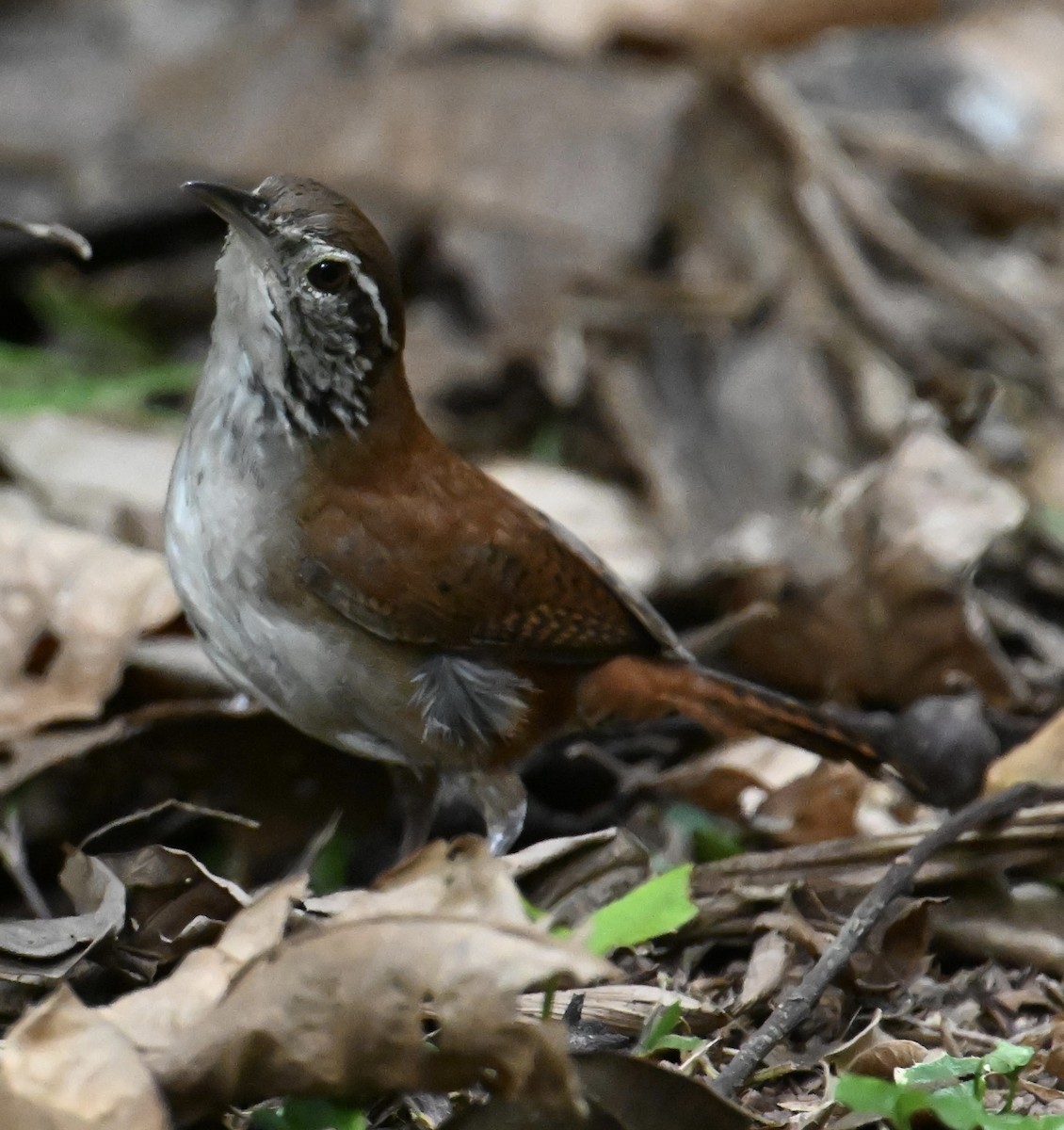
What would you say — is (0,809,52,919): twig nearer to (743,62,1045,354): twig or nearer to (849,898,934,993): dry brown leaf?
(849,898,934,993): dry brown leaf

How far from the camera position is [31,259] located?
7113mm

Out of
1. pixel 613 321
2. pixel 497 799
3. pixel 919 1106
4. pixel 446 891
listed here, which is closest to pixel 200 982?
pixel 446 891

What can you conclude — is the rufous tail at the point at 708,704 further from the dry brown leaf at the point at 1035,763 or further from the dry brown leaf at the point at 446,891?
the dry brown leaf at the point at 446,891

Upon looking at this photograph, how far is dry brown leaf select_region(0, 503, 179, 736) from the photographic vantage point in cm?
415

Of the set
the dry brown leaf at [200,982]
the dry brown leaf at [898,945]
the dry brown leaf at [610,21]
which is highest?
the dry brown leaf at [610,21]

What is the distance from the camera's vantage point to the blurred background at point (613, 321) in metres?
4.40

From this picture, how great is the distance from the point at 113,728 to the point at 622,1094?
73.0 inches

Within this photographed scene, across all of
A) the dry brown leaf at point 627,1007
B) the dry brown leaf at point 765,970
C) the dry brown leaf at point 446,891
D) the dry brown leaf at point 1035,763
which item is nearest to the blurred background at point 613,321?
the dry brown leaf at point 1035,763

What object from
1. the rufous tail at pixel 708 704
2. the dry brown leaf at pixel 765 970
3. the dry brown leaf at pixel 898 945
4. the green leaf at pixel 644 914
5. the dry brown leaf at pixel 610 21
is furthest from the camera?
the dry brown leaf at pixel 610 21

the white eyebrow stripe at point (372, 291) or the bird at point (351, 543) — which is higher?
the white eyebrow stripe at point (372, 291)

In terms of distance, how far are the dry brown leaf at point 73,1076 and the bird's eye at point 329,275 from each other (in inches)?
64.8

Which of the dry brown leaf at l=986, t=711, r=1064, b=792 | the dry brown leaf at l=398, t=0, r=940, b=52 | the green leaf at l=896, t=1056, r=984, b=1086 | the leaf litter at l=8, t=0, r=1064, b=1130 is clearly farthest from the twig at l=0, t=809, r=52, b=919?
the dry brown leaf at l=398, t=0, r=940, b=52

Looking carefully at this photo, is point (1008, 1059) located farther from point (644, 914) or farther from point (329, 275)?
point (329, 275)

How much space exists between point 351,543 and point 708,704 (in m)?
1.00
